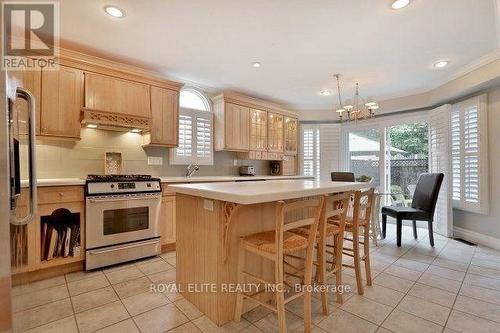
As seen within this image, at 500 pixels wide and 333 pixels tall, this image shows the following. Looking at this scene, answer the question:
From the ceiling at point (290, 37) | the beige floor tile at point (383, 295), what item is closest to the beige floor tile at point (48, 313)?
the beige floor tile at point (383, 295)

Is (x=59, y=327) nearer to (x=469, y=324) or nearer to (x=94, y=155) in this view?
(x=94, y=155)

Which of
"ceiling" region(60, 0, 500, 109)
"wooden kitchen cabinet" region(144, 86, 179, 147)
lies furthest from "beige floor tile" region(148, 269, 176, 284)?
"ceiling" region(60, 0, 500, 109)

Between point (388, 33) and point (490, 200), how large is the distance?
2.92 meters

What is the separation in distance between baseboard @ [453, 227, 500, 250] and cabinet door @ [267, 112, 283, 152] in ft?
10.9

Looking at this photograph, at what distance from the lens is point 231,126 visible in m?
4.43

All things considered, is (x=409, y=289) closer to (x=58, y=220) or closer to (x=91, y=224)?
(x=91, y=224)

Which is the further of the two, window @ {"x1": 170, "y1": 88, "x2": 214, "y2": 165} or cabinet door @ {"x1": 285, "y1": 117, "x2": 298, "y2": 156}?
cabinet door @ {"x1": 285, "y1": 117, "x2": 298, "y2": 156}

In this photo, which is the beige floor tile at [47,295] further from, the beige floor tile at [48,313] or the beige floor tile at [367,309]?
the beige floor tile at [367,309]

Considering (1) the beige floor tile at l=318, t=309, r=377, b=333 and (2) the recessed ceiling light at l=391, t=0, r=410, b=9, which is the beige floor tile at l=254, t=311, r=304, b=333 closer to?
(1) the beige floor tile at l=318, t=309, r=377, b=333

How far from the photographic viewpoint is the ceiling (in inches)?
89.5

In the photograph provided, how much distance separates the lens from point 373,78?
399 cm

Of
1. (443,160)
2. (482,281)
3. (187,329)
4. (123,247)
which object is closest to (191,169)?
(123,247)

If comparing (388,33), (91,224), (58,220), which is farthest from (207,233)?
(388,33)

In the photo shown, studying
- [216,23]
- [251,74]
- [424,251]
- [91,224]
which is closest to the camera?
[216,23]
